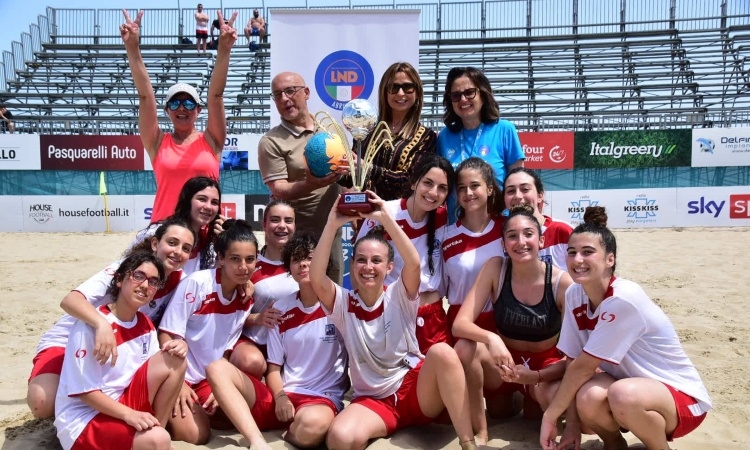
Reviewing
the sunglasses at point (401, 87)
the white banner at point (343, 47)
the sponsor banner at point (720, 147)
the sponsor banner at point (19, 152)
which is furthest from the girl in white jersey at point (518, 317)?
the sponsor banner at point (19, 152)

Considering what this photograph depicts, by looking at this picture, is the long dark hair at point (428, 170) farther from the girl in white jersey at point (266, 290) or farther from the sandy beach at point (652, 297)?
the sandy beach at point (652, 297)

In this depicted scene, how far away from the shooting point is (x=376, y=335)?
9.92 feet

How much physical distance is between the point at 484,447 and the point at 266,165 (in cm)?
199

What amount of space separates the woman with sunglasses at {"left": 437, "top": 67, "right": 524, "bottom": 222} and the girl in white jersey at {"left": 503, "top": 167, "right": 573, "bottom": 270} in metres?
0.23

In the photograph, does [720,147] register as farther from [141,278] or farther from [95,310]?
[95,310]

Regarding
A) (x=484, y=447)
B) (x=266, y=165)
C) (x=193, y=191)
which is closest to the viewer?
(x=484, y=447)

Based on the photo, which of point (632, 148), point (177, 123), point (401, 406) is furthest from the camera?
point (632, 148)

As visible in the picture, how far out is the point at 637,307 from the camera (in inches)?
104

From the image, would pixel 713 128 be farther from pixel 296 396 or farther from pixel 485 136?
pixel 296 396

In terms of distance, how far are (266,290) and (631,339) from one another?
180 centimetres

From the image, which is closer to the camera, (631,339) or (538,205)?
(631,339)

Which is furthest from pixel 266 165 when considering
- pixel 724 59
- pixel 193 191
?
pixel 724 59

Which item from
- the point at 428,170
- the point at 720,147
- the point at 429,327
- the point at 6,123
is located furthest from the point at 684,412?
the point at 6,123

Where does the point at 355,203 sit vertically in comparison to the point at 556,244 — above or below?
above
